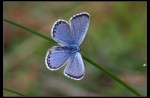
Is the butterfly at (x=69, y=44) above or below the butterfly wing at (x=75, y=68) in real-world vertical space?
above

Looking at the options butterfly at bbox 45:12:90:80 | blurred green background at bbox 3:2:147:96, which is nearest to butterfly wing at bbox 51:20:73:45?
butterfly at bbox 45:12:90:80

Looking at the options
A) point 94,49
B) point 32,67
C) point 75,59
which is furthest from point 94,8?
point 75,59

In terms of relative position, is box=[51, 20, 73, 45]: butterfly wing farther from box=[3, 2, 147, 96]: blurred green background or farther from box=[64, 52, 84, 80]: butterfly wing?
box=[3, 2, 147, 96]: blurred green background

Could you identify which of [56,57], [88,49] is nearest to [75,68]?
[56,57]

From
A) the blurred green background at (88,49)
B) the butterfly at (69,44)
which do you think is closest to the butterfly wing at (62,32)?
the butterfly at (69,44)

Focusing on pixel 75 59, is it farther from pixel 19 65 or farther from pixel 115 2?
pixel 115 2

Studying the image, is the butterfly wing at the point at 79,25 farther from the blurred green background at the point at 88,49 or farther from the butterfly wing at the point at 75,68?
the blurred green background at the point at 88,49
